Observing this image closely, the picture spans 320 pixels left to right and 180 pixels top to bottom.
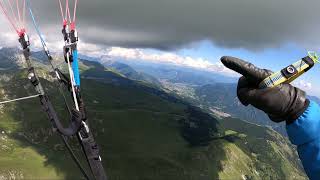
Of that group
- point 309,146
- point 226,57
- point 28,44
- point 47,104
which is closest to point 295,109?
point 309,146

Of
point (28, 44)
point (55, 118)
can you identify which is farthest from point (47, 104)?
point (28, 44)

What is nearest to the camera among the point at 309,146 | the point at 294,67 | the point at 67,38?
the point at 294,67

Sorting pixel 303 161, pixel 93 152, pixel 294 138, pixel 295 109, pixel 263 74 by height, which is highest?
pixel 263 74

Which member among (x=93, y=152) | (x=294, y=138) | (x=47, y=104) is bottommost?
(x=93, y=152)

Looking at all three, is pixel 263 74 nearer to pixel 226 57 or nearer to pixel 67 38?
pixel 226 57

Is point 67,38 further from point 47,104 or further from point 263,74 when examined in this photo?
point 263,74

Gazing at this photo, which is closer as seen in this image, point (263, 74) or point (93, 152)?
point (263, 74)

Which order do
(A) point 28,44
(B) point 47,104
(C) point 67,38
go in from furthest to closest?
(A) point 28,44
(B) point 47,104
(C) point 67,38

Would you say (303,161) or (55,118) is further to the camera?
(55,118)

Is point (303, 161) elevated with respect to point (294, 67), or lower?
lower
